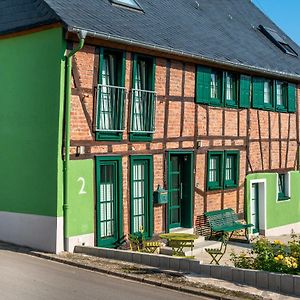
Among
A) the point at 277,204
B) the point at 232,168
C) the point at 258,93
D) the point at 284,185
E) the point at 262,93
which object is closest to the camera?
the point at 232,168

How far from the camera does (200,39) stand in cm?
1532

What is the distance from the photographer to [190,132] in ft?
47.6

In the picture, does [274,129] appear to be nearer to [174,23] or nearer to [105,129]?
[174,23]

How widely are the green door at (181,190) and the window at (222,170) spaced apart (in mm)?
815

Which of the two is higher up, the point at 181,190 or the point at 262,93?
the point at 262,93

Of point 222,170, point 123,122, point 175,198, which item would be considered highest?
point 123,122

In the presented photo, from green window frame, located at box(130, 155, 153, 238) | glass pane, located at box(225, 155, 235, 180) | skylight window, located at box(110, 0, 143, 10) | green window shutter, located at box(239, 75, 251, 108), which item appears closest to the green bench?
glass pane, located at box(225, 155, 235, 180)

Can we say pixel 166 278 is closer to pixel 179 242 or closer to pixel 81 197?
pixel 179 242

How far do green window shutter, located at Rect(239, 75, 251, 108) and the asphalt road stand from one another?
8.30 meters

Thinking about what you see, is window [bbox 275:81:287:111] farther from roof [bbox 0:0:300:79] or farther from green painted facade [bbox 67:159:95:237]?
green painted facade [bbox 67:159:95:237]

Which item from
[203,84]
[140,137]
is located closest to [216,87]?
[203,84]

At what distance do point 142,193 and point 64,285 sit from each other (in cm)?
459

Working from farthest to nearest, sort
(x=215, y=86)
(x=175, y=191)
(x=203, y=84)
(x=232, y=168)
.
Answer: (x=232, y=168) < (x=215, y=86) < (x=203, y=84) < (x=175, y=191)

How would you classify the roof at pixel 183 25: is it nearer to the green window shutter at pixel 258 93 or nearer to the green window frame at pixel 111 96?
the green window shutter at pixel 258 93
